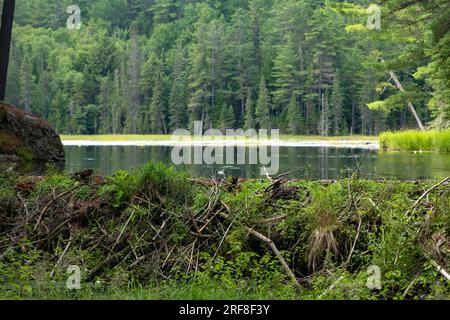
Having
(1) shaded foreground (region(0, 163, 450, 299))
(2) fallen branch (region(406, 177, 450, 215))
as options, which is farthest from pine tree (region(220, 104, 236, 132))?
(2) fallen branch (region(406, 177, 450, 215))

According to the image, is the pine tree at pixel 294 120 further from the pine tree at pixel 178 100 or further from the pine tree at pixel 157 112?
the pine tree at pixel 157 112

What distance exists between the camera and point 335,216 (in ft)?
19.7

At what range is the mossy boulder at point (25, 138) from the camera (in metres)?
13.8

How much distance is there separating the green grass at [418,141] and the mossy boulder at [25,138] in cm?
1482

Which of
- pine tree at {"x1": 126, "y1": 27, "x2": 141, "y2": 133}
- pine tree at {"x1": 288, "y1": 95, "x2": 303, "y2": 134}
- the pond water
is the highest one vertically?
pine tree at {"x1": 126, "y1": 27, "x2": 141, "y2": 133}

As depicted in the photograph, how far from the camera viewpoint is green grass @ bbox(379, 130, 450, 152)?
24.0 metres

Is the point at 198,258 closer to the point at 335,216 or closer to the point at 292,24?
the point at 335,216

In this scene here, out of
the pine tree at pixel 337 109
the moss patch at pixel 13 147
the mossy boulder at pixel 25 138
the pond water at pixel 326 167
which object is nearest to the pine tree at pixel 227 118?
the pine tree at pixel 337 109

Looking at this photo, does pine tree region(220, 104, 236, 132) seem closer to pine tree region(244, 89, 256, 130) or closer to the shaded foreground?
pine tree region(244, 89, 256, 130)

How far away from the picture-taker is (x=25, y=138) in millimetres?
14555

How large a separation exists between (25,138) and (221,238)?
31.7 ft

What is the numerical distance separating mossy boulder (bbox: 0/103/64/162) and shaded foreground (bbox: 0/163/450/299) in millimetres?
7035

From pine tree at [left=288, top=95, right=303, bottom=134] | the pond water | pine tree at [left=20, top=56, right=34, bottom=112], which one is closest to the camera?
the pond water
